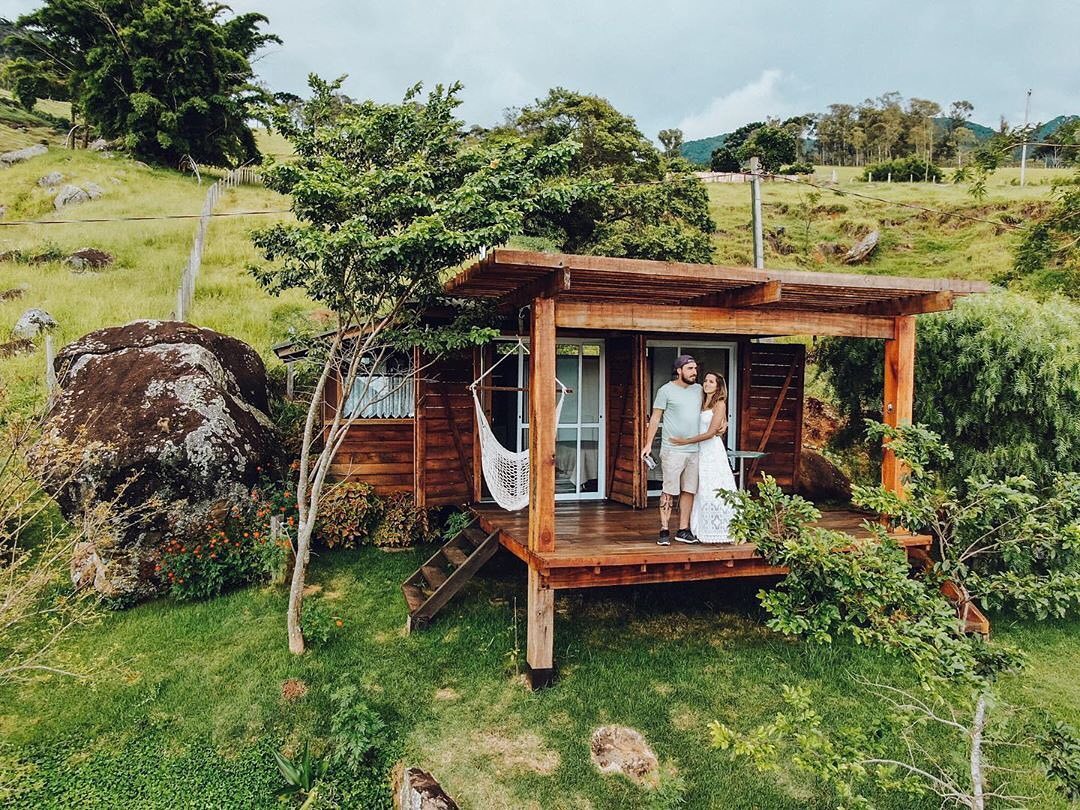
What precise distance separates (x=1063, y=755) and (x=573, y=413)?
4961 mm

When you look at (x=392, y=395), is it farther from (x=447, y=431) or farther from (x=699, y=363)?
(x=699, y=363)

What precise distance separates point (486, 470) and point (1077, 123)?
37.6ft

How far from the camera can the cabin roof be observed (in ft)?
13.8

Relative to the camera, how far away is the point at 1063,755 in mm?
2451

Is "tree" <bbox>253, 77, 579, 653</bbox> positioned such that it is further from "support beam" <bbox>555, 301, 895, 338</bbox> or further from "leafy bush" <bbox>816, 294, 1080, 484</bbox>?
"leafy bush" <bbox>816, 294, 1080, 484</bbox>

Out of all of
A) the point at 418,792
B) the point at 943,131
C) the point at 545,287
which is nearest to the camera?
the point at 418,792

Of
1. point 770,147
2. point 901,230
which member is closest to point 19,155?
point 901,230

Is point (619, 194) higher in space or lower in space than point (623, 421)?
higher

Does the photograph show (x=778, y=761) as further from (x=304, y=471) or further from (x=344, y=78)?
(x=344, y=78)

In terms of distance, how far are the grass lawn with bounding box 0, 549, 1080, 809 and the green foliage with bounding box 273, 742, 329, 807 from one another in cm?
11

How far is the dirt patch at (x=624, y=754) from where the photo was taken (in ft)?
13.1

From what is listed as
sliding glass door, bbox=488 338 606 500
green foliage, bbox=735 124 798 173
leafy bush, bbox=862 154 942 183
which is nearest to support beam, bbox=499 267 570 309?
sliding glass door, bbox=488 338 606 500

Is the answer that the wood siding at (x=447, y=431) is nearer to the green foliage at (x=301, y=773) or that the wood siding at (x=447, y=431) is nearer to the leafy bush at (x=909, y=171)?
the green foliage at (x=301, y=773)

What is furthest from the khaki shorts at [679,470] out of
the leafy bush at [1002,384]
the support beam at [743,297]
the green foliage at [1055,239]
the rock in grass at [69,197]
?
the rock in grass at [69,197]
